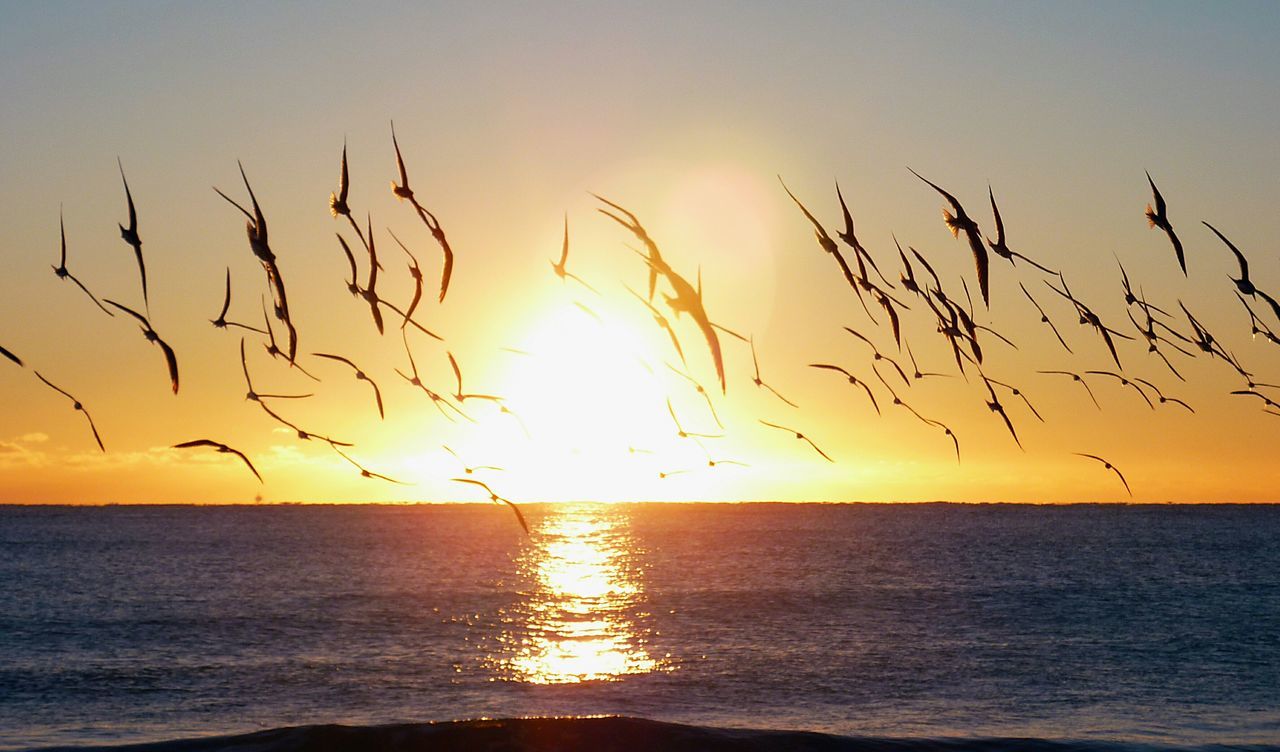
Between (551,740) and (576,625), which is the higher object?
(551,740)

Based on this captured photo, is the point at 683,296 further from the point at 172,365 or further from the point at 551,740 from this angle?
the point at 551,740

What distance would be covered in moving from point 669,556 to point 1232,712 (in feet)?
305

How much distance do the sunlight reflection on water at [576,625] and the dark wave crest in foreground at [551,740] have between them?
19.5 meters

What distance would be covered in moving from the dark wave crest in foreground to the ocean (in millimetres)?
4576

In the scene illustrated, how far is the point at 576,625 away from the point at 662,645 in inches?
502

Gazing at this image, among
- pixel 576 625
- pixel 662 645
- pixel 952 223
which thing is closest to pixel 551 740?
pixel 952 223

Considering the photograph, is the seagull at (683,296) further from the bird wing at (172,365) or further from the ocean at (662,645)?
the ocean at (662,645)

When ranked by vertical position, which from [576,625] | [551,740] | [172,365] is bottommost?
[576,625]

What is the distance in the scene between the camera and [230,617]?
222ft

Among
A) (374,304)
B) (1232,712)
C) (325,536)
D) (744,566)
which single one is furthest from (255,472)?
(325,536)

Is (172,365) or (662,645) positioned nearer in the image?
(172,365)

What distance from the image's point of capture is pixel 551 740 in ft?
79.2

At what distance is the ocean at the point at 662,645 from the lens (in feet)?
120

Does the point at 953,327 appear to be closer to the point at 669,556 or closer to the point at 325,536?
the point at 669,556
